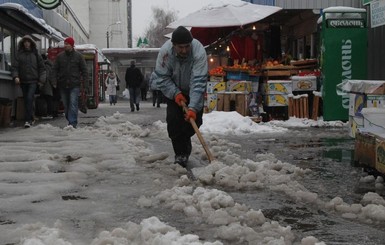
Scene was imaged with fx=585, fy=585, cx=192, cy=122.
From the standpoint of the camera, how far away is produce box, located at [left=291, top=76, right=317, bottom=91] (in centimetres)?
1386

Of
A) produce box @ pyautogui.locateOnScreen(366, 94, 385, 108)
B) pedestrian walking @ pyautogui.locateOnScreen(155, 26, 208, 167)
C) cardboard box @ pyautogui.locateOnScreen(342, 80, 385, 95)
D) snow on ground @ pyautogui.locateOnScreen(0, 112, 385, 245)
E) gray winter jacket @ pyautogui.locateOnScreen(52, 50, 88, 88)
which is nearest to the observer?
snow on ground @ pyautogui.locateOnScreen(0, 112, 385, 245)

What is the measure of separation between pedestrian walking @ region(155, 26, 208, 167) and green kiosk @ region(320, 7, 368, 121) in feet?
20.6

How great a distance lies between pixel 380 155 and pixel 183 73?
244 centimetres

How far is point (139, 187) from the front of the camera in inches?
220

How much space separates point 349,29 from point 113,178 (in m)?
8.00

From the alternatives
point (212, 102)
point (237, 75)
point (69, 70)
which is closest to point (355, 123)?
point (69, 70)

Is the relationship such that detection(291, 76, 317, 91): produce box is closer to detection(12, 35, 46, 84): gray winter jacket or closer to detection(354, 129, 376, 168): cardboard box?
detection(12, 35, 46, 84): gray winter jacket

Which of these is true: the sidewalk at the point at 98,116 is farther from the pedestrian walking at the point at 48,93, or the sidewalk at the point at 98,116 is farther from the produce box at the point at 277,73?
the produce box at the point at 277,73

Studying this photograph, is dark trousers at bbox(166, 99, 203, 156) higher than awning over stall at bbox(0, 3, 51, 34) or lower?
lower

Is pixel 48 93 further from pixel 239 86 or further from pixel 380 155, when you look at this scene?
pixel 380 155

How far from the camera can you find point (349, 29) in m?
12.4

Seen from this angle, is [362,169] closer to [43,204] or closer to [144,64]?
[43,204]

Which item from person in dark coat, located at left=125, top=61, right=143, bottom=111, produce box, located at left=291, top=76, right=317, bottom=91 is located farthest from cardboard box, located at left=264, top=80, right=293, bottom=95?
person in dark coat, located at left=125, top=61, right=143, bottom=111

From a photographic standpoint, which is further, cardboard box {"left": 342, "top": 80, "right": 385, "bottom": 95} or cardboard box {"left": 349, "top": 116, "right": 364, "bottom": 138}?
cardboard box {"left": 342, "top": 80, "right": 385, "bottom": 95}
